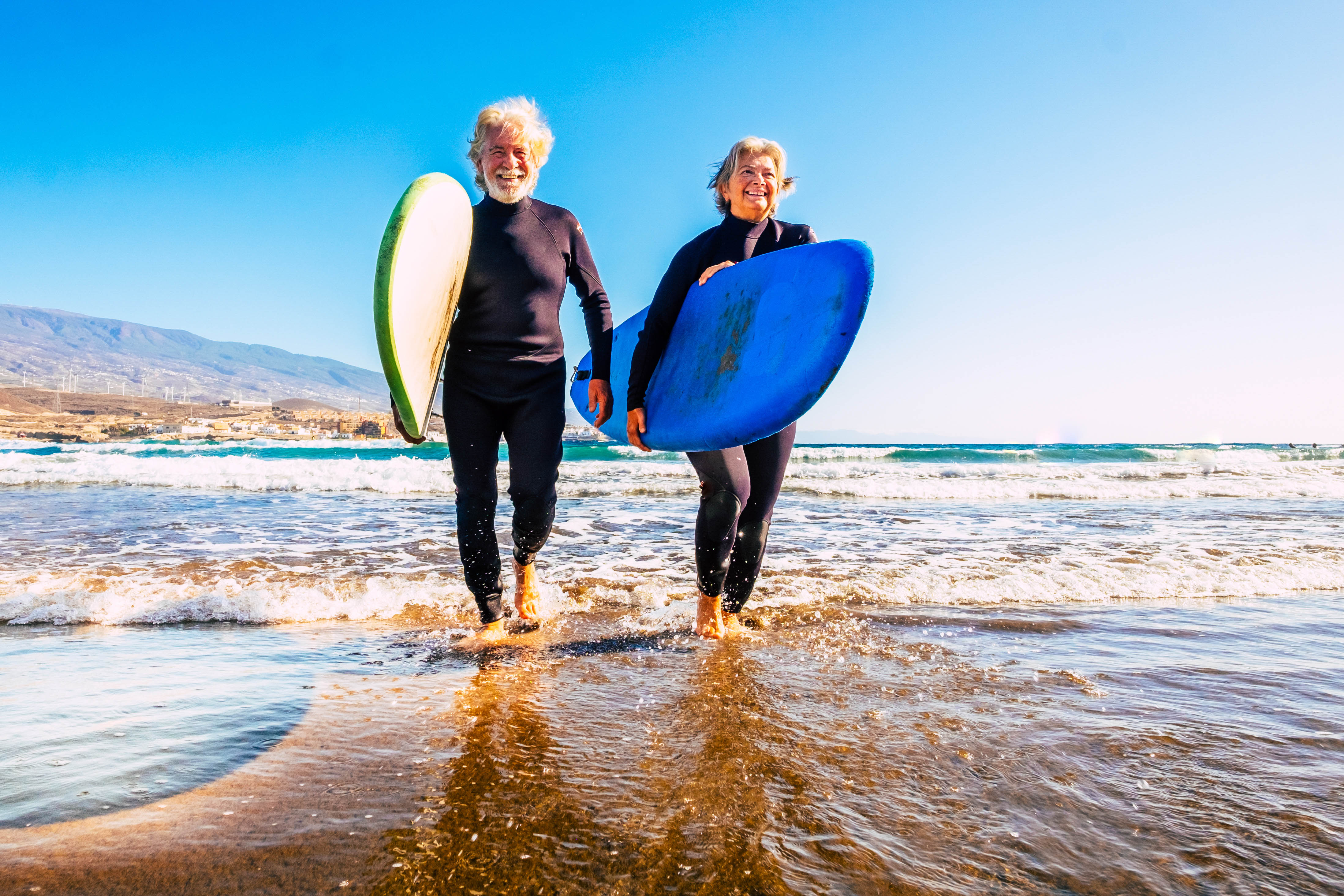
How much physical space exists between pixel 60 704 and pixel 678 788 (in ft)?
6.38

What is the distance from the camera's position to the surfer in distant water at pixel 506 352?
2.96m

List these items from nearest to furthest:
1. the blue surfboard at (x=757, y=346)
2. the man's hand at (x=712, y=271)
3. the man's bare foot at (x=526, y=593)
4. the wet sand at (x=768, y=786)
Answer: the wet sand at (x=768, y=786) → the blue surfboard at (x=757, y=346) → the man's hand at (x=712, y=271) → the man's bare foot at (x=526, y=593)

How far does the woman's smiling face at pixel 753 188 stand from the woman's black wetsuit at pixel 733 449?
4 cm

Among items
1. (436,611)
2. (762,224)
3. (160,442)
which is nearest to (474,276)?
(762,224)

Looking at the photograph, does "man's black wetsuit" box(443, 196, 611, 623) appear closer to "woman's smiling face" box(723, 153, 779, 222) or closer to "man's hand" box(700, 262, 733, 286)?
"man's hand" box(700, 262, 733, 286)

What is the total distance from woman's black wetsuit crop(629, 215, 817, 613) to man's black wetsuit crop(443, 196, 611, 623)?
0.43 metres

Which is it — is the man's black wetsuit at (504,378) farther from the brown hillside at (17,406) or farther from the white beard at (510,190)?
the brown hillside at (17,406)

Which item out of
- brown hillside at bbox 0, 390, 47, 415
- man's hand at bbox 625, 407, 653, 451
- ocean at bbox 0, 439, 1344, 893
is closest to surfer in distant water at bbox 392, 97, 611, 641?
man's hand at bbox 625, 407, 653, 451

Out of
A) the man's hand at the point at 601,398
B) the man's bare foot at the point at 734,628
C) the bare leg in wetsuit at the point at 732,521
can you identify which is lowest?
the man's bare foot at the point at 734,628

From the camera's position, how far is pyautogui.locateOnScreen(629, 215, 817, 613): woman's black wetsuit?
303cm

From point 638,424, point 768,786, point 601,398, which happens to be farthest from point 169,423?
point 768,786

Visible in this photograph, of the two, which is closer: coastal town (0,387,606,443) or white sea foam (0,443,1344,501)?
white sea foam (0,443,1344,501)

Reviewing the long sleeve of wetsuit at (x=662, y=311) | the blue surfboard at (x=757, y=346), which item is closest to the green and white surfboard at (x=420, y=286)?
the blue surfboard at (x=757, y=346)

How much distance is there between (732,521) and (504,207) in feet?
5.49
